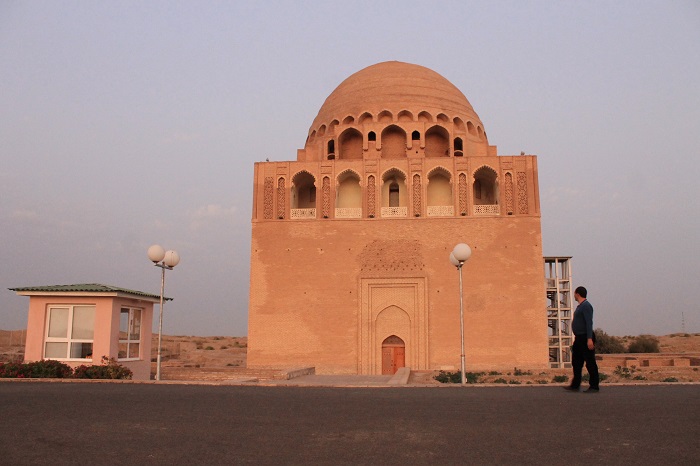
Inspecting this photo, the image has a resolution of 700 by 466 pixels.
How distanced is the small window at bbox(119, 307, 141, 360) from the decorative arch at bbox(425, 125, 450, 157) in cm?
1562

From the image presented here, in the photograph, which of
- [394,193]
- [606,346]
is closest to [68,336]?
[394,193]

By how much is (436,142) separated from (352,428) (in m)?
23.1

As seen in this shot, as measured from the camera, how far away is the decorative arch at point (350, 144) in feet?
88.5

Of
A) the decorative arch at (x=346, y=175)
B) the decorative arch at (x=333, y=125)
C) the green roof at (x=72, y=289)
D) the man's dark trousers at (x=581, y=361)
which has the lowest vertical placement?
the man's dark trousers at (x=581, y=361)

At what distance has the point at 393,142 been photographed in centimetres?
2666

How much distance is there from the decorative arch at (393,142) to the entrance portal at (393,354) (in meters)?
8.16

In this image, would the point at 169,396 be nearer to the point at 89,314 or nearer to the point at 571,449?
the point at 571,449

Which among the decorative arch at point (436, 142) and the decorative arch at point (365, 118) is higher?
the decorative arch at point (365, 118)

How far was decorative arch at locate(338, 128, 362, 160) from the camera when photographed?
1062 inches

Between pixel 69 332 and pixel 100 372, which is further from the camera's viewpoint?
pixel 69 332

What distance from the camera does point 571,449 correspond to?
13.5 feet

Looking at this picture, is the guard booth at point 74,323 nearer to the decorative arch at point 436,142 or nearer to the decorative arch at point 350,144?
the decorative arch at point 350,144

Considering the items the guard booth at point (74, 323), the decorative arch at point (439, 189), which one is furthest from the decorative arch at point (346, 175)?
the guard booth at point (74, 323)

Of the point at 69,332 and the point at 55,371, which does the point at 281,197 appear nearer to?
the point at 69,332
